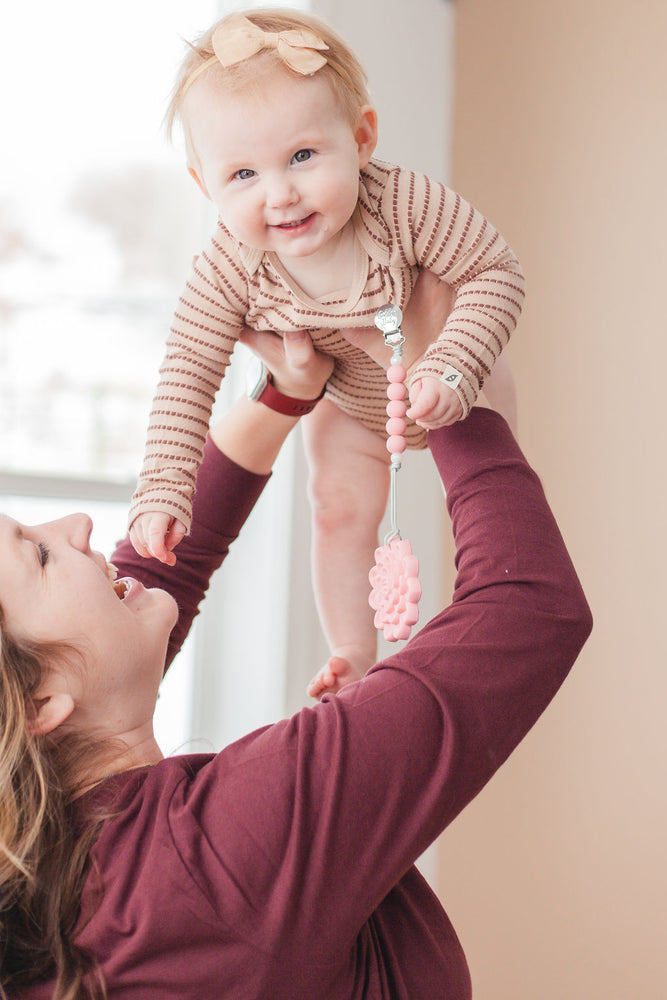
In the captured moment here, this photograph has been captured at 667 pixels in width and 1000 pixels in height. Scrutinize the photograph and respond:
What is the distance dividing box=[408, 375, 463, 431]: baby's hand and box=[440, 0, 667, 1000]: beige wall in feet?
2.11

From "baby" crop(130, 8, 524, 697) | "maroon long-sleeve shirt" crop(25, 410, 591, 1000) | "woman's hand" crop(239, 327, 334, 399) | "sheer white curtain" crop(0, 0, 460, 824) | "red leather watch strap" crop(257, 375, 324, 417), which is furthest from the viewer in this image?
"sheer white curtain" crop(0, 0, 460, 824)

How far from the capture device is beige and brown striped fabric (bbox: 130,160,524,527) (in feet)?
2.83

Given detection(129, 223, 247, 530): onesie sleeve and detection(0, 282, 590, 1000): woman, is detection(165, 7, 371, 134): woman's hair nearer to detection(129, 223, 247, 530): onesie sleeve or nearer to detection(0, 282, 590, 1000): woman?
detection(129, 223, 247, 530): onesie sleeve

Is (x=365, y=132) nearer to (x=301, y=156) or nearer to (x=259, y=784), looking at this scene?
(x=301, y=156)

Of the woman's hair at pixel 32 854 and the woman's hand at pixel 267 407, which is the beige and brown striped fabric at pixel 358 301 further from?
the woman's hair at pixel 32 854

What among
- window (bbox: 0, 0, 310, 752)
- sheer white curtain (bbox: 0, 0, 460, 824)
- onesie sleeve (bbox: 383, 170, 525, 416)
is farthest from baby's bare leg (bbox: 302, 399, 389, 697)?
window (bbox: 0, 0, 310, 752)

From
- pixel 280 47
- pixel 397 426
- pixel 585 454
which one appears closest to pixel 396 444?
pixel 397 426

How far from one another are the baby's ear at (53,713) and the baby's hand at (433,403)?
35 cm

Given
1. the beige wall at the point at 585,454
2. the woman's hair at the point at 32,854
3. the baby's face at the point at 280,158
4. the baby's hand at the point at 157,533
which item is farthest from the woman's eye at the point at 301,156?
the beige wall at the point at 585,454

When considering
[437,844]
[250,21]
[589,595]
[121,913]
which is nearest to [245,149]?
[250,21]

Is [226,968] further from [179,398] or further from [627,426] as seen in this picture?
[627,426]

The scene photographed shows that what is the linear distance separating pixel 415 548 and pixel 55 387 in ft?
2.20

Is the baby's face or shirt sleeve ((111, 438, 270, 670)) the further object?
shirt sleeve ((111, 438, 270, 670))

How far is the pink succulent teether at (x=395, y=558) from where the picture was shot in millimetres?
871
